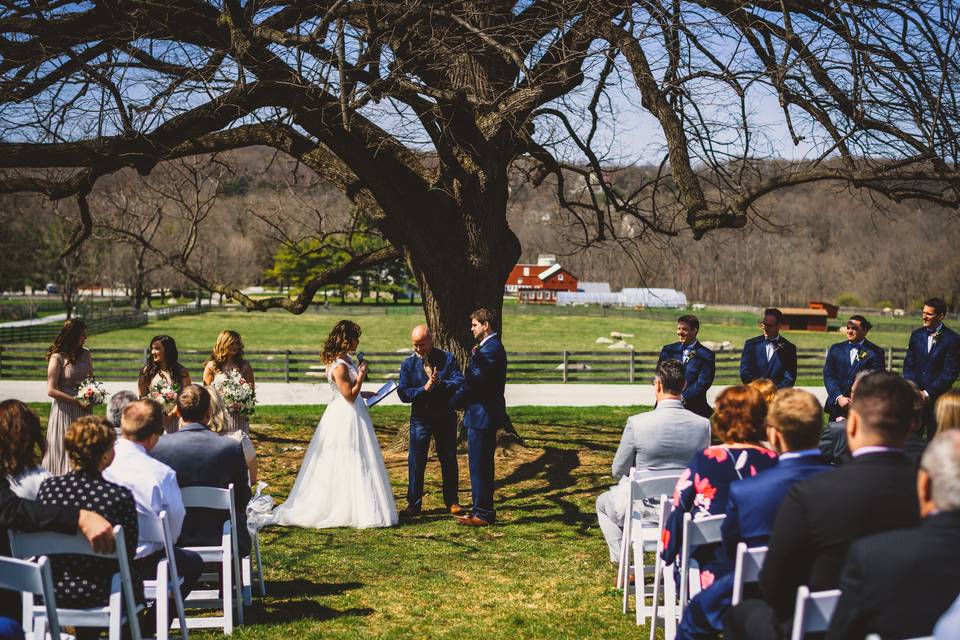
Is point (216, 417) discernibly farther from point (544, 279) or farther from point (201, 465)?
point (544, 279)

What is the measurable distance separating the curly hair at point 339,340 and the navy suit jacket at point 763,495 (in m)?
5.07

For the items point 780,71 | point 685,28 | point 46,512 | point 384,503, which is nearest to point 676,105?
point 685,28

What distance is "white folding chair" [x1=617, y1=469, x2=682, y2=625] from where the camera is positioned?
588cm

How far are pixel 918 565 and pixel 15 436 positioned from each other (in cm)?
405

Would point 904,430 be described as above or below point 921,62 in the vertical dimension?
below

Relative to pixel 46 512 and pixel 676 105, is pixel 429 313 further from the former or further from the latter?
pixel 46 512

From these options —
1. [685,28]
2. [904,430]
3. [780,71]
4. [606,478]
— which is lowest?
[606,478]

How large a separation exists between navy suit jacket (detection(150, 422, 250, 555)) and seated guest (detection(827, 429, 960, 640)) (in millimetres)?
4044

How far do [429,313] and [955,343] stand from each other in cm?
664

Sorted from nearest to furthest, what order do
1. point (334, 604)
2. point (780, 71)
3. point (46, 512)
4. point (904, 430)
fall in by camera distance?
point (904, 430)
point (46, 512)
point (334, 604)
point (780, 71)

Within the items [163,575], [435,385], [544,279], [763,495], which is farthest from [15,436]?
[544,279]

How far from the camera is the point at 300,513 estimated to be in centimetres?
883

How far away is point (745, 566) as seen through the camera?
13.6 feet

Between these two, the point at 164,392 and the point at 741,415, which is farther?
the point at 164,392
